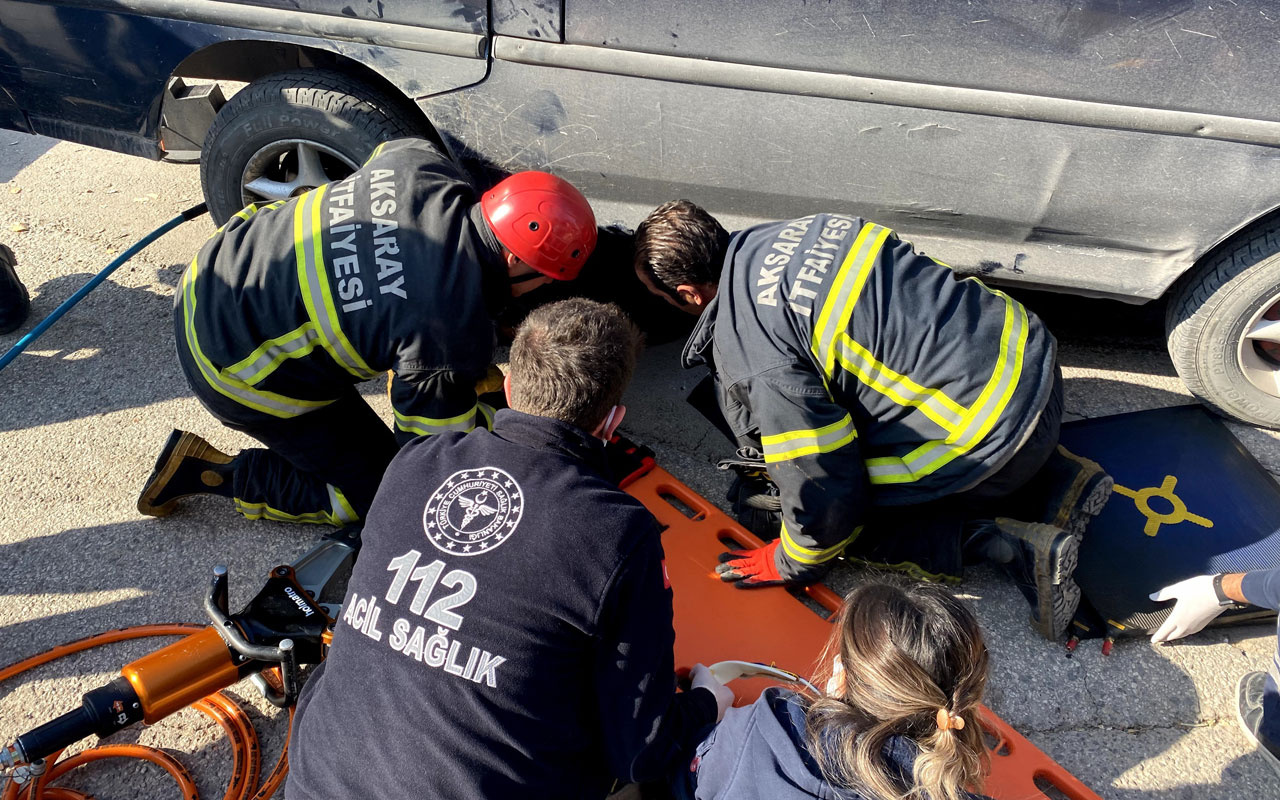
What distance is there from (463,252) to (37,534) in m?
1.73

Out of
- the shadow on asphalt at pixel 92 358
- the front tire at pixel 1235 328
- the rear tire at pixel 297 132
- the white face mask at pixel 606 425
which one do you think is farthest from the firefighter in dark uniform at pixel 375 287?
the front tire at pixel 1235 328

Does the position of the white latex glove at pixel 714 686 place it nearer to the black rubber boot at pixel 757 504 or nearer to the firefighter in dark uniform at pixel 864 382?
the firefighter in dark uniform at pixel 864 382

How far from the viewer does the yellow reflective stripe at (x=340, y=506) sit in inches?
101

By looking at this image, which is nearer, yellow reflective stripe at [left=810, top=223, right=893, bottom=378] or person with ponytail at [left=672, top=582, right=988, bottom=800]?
person with ponytail at [left=672, top=582, right=988, bottom=800]

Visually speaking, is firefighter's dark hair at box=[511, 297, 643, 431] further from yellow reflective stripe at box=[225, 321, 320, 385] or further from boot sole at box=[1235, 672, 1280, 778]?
boot sole at box=[1235, 672, 1280, 778]

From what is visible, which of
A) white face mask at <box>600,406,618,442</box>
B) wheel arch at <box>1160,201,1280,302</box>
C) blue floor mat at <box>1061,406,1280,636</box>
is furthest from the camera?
wheel arch at <box>1160,201,1280,302</box>

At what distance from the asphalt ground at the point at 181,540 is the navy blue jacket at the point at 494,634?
91 cm

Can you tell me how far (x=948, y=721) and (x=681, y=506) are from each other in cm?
153

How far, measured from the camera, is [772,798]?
4.31 feet

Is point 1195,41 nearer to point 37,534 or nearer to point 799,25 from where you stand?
point 799,25

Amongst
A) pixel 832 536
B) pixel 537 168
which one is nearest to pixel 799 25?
pixel 537 168

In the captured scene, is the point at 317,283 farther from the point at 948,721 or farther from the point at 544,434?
the point at 948,721

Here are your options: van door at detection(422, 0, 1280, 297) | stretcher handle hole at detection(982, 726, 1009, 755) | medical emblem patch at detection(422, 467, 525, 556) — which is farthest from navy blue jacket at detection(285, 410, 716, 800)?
van door at detection(422, 0, 1280, 297)

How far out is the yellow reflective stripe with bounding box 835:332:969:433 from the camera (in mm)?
2070
